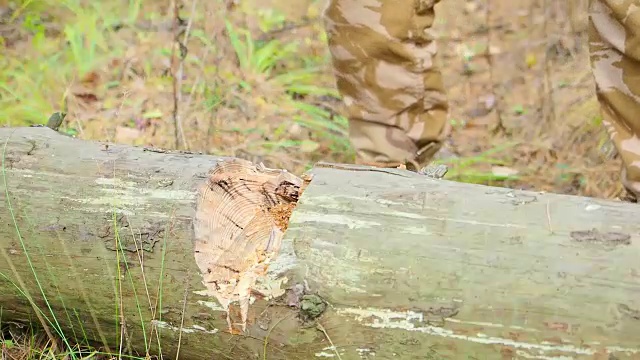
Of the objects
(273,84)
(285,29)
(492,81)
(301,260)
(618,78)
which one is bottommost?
(492,81)

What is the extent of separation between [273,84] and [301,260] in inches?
81.5

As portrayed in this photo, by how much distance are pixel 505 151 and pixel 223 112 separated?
4.10 feet

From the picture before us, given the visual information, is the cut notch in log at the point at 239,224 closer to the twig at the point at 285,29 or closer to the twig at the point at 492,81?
the twig at the point at 492,81

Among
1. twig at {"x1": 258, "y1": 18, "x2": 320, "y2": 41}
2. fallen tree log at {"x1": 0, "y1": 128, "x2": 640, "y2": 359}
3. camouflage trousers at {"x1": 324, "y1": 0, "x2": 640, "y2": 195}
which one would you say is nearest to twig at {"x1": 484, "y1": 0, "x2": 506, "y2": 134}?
camouflage trousers at {"x1": 324, "y1": 0, "x2": 640, "y2": 195}

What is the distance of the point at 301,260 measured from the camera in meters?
1.24

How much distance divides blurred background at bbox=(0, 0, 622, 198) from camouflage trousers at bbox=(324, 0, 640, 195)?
0.47m

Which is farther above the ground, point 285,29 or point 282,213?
point 282,213

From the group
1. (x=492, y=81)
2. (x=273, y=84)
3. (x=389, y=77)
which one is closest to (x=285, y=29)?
(x=273, y=84)

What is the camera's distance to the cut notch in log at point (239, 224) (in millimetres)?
1297

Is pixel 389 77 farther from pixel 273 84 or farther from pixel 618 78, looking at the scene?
pixel 273 84

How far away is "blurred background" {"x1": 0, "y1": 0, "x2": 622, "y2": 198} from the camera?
2.72 meters

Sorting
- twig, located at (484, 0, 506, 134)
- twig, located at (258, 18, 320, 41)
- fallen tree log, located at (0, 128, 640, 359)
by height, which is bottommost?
twig, located at (484, 0, 506, 134)

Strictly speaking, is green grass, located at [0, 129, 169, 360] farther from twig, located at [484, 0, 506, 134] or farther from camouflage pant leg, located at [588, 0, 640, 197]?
twig, located at [484, 0, 506, 134]

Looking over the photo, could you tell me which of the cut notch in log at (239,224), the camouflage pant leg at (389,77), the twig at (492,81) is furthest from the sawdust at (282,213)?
the twig at (492,81)
